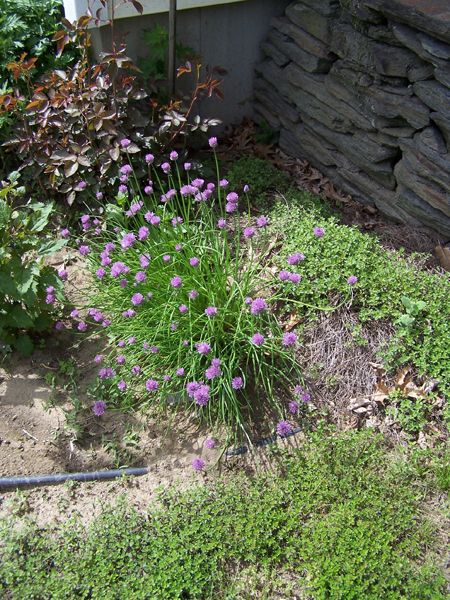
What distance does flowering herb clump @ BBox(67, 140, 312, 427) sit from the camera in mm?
3117

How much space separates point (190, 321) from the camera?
3.13m

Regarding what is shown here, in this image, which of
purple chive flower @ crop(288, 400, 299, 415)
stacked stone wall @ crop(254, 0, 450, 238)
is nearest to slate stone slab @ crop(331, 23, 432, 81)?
stacked stone wall @ crop(254, 0, 450, 238)

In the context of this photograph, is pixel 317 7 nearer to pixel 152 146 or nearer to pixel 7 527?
pixel 152 146

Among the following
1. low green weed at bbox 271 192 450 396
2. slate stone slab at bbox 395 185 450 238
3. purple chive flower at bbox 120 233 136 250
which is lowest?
low green weed at bbox 271 192 450 396

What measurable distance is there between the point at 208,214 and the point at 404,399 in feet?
4.48

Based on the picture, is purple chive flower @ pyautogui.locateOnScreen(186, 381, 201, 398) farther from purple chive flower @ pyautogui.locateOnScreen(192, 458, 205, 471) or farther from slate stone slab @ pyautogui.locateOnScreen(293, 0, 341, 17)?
slate stone slab @ pyautogui.locateOnScreen(293, 0, 341, 17)

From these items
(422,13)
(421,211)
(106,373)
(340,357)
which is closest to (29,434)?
(106,373)

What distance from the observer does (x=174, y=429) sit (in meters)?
3.25

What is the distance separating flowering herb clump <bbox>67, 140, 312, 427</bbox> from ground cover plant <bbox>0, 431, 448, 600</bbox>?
1.32 ft

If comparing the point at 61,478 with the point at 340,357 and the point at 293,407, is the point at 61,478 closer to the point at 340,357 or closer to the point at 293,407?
the point at 293,407

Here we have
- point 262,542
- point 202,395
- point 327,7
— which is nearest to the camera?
Answer: point 262,542

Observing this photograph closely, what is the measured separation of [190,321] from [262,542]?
1.03 m

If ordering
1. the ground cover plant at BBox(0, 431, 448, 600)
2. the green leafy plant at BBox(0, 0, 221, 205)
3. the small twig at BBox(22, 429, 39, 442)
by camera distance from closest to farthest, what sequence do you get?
1. the ground cover plant at BBox(0, 431, 448, 600)
2. the small twig at BBox(22, 429, 39, 442)
3. the green leafy plant at BBox(0, 0, 221, 205)

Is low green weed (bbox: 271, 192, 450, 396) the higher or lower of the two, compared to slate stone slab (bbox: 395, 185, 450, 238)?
lower
